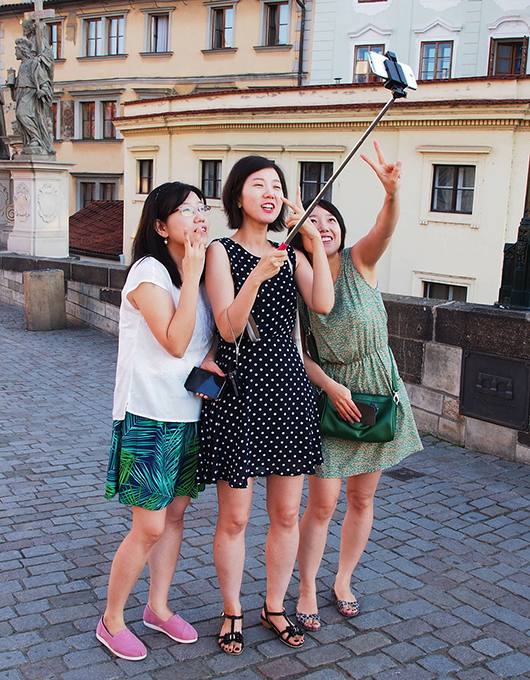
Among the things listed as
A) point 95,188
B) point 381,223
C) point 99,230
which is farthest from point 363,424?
point 95,188

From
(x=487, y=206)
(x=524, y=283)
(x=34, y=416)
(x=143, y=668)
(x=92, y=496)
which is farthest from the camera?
(x=487, y=206)

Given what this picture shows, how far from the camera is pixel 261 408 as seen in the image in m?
3.24

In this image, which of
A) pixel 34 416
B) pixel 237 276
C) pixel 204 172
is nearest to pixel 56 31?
pixel 204 172

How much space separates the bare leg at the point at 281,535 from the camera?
334 centimetres

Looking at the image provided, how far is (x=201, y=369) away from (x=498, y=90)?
20.6 meters

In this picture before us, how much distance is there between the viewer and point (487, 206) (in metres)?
23.4

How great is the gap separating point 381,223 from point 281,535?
53.9 inches

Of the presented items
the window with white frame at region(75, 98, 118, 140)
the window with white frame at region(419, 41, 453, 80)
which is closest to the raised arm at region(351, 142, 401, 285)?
the window with white frame at region(419, 41, 453, 80)

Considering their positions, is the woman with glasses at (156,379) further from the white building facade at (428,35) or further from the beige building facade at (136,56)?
the beige building facade at (136,56)

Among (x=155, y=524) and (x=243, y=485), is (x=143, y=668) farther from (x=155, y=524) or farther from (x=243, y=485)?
(x=243, y=485)

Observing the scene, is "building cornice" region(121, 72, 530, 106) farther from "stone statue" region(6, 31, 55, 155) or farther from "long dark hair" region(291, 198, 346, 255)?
"long dark hair" region(291, 198, 346, 255)

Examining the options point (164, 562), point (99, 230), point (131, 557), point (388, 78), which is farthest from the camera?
point (99, 230)

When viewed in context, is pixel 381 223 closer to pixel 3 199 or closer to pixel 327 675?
pixel 327 675

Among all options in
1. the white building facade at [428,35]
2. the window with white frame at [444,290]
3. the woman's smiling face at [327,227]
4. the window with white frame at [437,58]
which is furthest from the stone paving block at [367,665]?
the window with white frame at [437,58]
